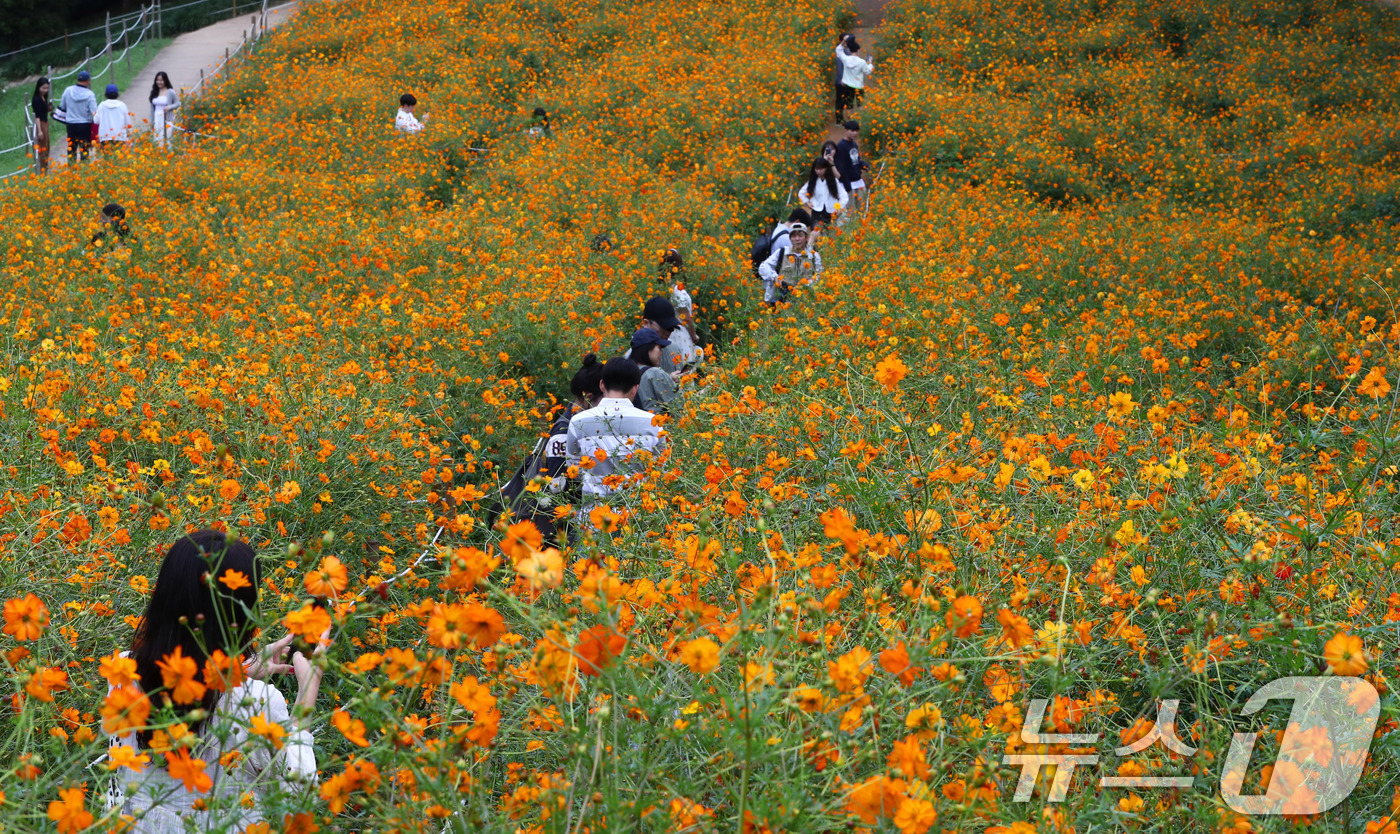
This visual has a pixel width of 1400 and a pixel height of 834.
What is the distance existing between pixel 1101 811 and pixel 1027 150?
10895mm

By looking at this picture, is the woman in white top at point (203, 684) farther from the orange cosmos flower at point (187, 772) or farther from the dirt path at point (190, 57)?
the dirt path at point (190, 57)

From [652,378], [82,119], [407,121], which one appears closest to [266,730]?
[652,378]

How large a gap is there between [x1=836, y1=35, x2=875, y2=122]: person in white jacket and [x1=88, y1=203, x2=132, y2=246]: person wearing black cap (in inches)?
341

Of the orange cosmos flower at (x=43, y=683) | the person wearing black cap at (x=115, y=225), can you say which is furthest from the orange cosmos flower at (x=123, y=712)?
the person wearing black cap at (x=115, y=225)

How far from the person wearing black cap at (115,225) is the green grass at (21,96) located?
6805 mm

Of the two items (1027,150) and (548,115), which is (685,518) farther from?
(548,115)

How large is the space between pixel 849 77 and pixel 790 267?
595 centimetres

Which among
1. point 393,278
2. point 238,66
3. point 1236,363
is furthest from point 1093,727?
point 238,66

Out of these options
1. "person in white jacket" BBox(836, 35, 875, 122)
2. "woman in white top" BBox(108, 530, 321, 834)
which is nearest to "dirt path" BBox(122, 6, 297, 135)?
"person in white jacket" BBox(836, 35, 875, 122)

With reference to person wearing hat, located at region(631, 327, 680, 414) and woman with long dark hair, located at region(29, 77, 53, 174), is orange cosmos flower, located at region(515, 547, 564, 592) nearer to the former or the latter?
person wearing hat, located at region(631, 327, 680, 414)

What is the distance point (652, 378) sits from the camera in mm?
4992

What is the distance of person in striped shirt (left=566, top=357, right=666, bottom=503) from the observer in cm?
389

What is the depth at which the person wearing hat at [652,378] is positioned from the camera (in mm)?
4871

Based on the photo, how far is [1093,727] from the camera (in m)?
2.04
